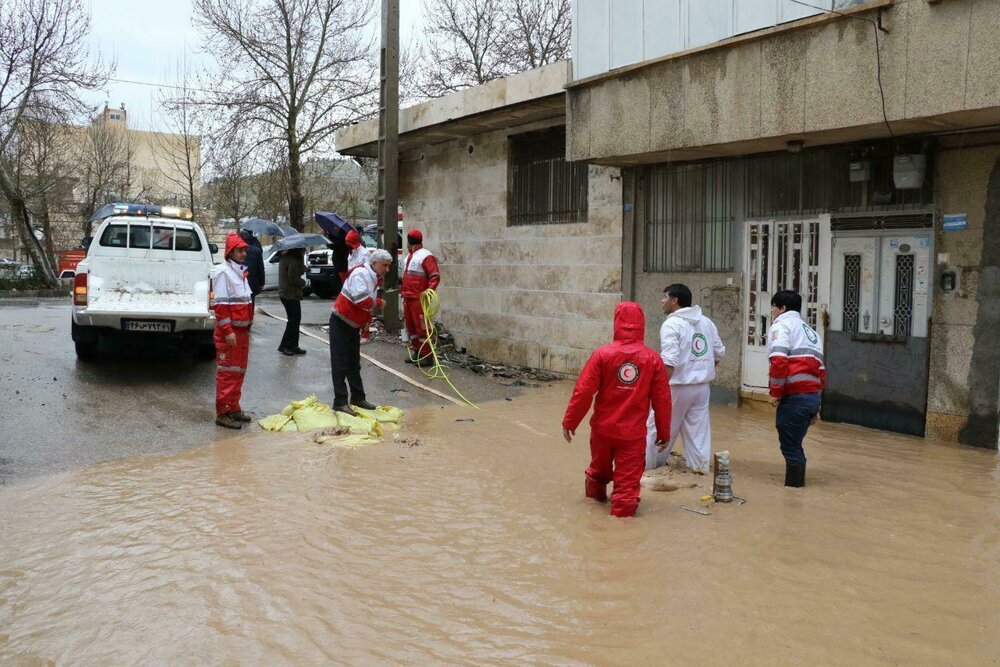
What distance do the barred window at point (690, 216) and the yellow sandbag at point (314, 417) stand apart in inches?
179

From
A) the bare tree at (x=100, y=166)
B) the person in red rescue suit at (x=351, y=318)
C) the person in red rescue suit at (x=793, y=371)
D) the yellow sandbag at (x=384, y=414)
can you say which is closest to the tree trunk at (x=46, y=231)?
the bare tree at (x=100, y=166)

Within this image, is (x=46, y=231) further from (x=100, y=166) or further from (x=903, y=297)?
(x=903, y=297)

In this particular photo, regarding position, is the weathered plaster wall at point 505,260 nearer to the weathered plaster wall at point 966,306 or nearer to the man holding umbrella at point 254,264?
the man holding umbrella at point 254,264

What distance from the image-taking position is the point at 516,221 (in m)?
12.6

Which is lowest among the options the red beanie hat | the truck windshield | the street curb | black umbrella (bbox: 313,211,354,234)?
the street curb

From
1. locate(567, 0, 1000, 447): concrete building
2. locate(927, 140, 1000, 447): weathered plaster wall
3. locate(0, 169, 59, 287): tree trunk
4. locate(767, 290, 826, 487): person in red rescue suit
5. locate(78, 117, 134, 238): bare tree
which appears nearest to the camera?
locate(767, 290, 826, 487): person in red rescue suit

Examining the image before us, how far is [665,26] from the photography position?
29.8 ft

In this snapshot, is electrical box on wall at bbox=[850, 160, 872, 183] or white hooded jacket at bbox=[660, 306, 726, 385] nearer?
white hooded jacket at bbox=[660, 306, 726, 385]

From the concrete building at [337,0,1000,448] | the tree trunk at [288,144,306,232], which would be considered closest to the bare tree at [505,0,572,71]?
the tree trunk at [288,144,306,232]

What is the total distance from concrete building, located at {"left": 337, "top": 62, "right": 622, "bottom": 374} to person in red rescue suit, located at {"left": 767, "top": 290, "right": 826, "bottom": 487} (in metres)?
4.64

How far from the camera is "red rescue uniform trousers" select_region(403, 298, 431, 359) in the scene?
1159cm

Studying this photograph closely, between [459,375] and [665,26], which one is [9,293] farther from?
[665,26]

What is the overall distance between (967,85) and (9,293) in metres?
23.0

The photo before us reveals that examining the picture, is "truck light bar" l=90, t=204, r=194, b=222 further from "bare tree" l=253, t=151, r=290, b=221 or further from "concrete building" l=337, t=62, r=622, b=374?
"bare tree" l=253, t=151, r=290, b=221
